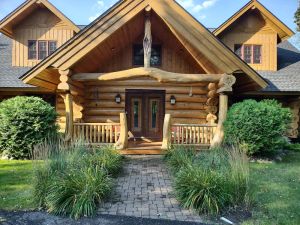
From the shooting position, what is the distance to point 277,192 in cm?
709

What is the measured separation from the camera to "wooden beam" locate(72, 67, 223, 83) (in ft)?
36.6

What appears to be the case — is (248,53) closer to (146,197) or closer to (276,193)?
(276,193)

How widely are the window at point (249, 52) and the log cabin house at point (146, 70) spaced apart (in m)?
0.05

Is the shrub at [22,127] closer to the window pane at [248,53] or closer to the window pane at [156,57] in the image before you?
the window pane at [156,57]

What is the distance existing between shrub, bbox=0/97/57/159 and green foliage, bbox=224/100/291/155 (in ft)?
20.5

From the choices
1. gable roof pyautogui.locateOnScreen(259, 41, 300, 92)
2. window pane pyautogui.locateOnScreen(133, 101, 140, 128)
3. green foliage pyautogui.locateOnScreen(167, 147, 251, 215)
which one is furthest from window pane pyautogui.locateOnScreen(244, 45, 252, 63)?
green foliage pyautogui.locateOnScreen(167, 147, 251, 215)

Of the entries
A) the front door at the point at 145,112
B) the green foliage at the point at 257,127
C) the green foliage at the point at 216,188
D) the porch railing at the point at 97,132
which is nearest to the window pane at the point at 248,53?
the front door at the point at 145,112

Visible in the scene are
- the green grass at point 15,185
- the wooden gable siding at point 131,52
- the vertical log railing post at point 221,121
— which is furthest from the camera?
the wooden gable siding at point 131,52

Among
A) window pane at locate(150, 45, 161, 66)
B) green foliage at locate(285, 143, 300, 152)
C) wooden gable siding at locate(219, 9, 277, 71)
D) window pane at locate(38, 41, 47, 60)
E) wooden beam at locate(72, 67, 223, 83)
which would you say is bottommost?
green foliage at locate(285, 143, 300, 152)

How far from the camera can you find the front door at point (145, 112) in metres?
14.5

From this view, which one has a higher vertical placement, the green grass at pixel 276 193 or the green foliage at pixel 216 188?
the green foliage at pixel 216 188

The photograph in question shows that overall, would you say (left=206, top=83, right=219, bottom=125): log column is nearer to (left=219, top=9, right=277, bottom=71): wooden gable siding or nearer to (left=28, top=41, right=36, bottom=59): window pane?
(left=219, top=9, right=277, bottom=71): wooden gable siding

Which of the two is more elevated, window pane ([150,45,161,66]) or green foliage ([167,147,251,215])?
window pane ([150,45,161,66])

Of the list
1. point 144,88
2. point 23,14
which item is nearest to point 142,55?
point 144,88
